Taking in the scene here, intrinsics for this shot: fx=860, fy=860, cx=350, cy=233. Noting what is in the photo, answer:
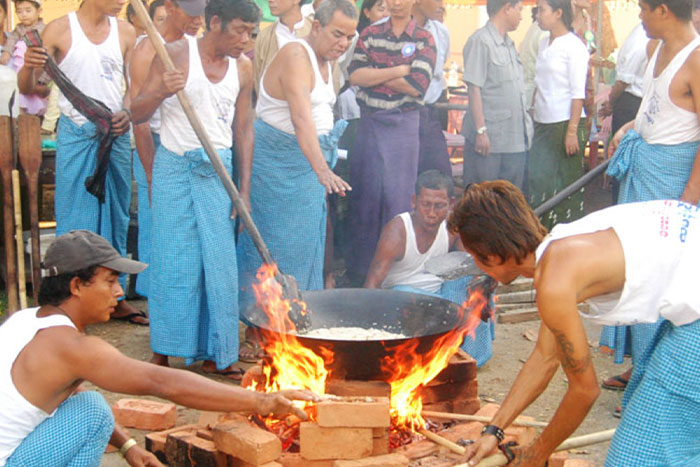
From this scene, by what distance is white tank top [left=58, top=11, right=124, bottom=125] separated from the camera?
5840 mm

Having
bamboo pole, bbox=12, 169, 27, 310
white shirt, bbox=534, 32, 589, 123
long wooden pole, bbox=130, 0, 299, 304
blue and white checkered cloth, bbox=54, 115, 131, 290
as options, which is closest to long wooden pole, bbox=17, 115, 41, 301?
bamboo pole, bbox=12, 169, 27, 310

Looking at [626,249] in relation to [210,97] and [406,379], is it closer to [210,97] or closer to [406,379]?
[406,379]

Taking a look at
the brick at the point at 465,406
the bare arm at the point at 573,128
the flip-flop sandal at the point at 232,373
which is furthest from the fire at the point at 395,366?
the bare arm at the point at 573,128

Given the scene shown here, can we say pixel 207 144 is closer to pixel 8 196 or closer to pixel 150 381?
pixel 8 196

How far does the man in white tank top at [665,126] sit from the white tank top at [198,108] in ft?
7.64

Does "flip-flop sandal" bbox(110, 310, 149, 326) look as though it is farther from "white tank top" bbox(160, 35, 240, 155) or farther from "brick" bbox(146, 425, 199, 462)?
"brick" bbox(146, 425, 199, 462)

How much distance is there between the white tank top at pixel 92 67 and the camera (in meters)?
→ 5.84

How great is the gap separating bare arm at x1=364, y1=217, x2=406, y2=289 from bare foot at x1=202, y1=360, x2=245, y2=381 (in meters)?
0.97

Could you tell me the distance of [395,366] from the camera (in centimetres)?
390

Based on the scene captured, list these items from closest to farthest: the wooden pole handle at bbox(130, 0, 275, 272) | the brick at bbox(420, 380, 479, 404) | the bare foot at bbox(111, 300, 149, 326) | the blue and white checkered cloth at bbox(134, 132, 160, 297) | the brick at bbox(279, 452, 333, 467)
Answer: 1. the brick at bbox(279, 452, 333, 467)
2. the brick at bbox(420, 380, 479, 404)
3. the wooden pole handle at bbox(130, 0, 275, 272)
4. the blue and white checkered cloth at bbox(134, 132, 160, 297)
5. the bare foot at bbox(111, 300, 149, 326)

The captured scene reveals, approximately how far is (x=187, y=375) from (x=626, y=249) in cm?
155

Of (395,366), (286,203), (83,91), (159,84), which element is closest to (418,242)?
(286,203)

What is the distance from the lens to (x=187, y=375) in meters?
3.03

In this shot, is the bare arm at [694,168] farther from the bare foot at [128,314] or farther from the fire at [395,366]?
the bare foot at [128,314]
